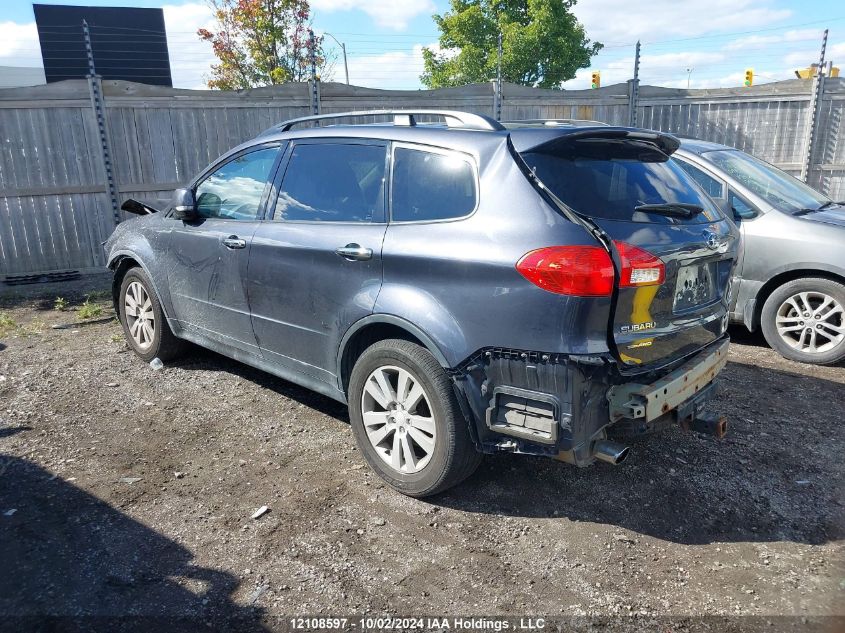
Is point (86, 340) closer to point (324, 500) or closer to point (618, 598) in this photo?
point (324, 500)

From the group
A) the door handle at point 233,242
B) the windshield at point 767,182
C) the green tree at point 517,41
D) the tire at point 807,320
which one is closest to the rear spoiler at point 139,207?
the door handle at point 233,242

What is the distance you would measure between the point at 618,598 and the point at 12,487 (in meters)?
3.24

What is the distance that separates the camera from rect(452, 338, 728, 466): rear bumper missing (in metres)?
2.72

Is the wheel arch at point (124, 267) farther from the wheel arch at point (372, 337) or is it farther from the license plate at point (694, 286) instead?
the license plate at point (694, 286)

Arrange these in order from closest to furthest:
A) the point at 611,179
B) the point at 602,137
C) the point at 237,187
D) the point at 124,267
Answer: the point at 611,179, the point at 602,137, the point at 237,187, the point at 124,267

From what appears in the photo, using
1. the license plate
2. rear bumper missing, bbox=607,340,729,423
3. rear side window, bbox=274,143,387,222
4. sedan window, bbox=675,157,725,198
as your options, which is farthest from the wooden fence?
rear bumper missing, bbox=607,340,729,423

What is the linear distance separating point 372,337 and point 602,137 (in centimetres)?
160

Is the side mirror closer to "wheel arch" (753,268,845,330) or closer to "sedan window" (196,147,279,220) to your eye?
"sedan window" (196,147,279,220)

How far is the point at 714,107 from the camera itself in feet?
35.9

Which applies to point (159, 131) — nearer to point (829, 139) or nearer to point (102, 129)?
point (102, 129)

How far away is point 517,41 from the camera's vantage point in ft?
99.5

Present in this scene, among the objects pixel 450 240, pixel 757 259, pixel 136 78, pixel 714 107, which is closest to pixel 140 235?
pixel 450 240

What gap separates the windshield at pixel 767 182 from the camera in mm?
5582

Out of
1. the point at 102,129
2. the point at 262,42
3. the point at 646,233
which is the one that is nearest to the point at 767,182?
the point at 646,233
